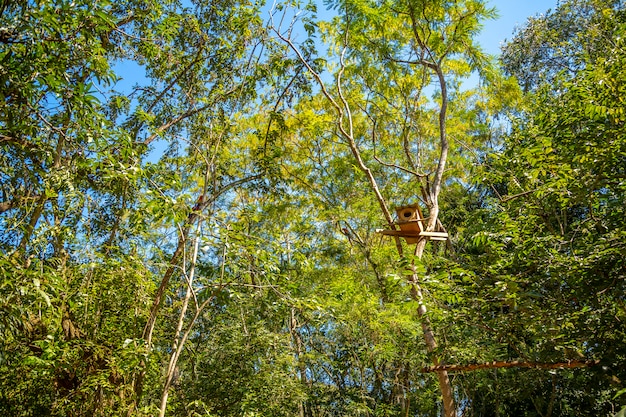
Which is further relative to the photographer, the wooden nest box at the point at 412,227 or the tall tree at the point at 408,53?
the tall tree at the point at 408,53

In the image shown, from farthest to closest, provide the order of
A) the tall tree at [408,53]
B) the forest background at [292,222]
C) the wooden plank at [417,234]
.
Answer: the tall tree at [408,53] < the wooden plank at [417,234] < the forest background at [292,222]

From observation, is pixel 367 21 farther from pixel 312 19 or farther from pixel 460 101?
pixel 460 101

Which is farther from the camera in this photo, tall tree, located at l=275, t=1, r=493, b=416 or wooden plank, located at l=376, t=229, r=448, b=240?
tall tree, located at l=275, t=1, r=493, b=416

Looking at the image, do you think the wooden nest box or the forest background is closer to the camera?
the forest background

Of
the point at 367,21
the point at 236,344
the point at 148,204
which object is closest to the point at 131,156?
the point at 148,204

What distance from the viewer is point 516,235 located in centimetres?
317

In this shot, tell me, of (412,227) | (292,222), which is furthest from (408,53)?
(292,222)

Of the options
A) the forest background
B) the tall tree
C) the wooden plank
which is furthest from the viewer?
the tall tree

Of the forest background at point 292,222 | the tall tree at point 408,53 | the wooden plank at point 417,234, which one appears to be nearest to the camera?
the forest background at point 292,222

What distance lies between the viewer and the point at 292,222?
28.5 ft

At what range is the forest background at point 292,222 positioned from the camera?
278 cm

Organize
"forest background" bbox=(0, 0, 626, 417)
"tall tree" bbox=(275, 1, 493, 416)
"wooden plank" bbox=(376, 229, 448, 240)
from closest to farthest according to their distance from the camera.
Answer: "forest background" bbox=(0, 0, 626, 417) → "wooden plank" bbox=(376, 229, 448, 240) → "tall tree" bbox=(275, 1, 493, 416)

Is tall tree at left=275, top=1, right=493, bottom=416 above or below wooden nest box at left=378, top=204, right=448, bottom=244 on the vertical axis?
above

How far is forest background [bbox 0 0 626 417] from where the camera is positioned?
9.13 ft
